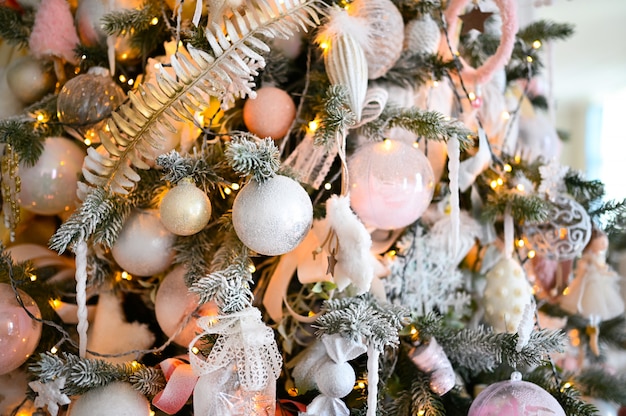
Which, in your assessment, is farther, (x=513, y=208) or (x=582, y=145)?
(x=582, y=145)

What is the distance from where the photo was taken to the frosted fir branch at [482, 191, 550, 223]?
2.45ft

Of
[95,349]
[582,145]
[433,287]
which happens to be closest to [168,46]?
[95,349]

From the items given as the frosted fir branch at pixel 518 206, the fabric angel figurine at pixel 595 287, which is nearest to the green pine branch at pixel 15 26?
the frosted fir branch at pixel 518 206

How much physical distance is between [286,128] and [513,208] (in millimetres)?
338

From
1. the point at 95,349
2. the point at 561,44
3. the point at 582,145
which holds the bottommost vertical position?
the point at 582,145

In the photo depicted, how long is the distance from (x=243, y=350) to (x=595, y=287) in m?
0.68

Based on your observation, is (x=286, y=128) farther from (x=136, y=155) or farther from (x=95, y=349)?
(x=95, y=349)

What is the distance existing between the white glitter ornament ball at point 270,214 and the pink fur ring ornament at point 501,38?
386 mm

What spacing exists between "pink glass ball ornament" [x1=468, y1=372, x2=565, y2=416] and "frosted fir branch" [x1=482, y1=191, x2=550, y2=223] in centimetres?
23

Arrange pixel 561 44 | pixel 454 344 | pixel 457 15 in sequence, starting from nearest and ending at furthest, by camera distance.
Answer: pixel 454 344
pixel 457 15
pixel 561 44

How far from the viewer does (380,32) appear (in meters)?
0.69

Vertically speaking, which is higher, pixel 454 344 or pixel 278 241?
pixel 278 241

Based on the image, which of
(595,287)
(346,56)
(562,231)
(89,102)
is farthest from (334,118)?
(595,287)

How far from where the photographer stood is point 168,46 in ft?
2.30
